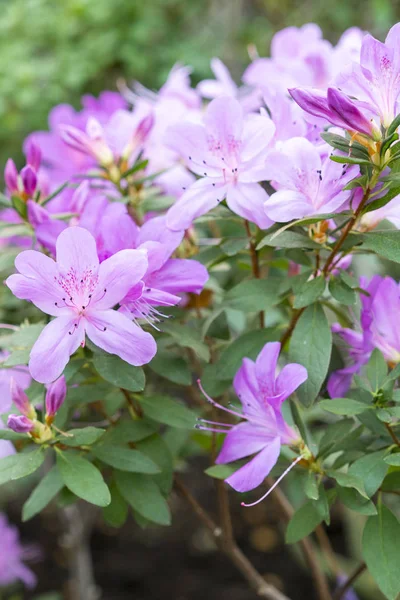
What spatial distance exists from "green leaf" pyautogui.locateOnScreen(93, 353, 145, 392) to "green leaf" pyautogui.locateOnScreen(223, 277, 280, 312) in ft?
0.60

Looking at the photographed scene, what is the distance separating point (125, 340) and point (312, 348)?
0.75ft

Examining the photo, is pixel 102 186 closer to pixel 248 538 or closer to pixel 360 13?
pixel 248 538

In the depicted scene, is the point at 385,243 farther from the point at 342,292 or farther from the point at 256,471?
the point at 256,471

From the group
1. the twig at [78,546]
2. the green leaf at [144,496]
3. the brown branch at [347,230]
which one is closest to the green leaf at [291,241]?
the brown branch at [347,230]

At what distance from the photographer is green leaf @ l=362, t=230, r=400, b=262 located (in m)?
0.83

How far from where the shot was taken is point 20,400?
0.88 m

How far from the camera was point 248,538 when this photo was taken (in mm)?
2375

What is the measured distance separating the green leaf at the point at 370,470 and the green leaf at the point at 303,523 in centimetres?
8

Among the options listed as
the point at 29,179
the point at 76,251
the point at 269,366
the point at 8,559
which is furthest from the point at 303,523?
the point at 8,559

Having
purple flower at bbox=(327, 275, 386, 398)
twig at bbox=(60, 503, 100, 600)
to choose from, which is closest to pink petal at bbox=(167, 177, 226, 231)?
purple flower at bbox=(327, 275, 386, 398)

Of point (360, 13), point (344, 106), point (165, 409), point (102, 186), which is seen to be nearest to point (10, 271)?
point (102, 186)

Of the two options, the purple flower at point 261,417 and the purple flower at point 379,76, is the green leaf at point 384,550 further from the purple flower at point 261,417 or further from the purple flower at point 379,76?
the purple flower at point 379,76

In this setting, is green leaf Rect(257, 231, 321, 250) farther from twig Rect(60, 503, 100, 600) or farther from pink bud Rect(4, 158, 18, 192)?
twig Rect(60, 503, 100, 600)

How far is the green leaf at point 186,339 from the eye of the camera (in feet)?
3.21
